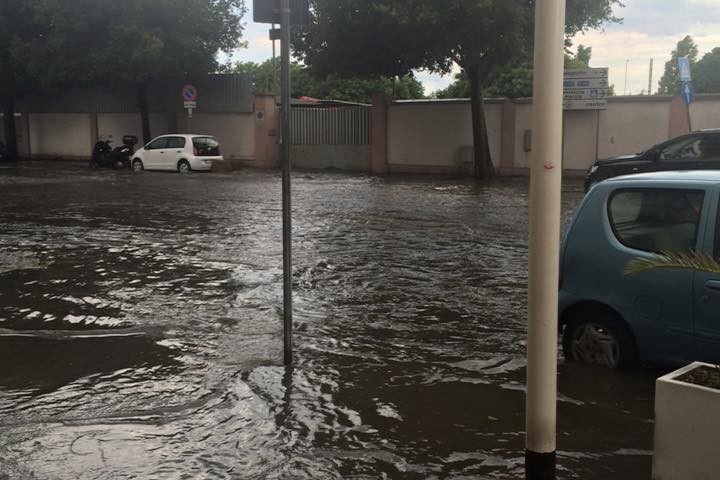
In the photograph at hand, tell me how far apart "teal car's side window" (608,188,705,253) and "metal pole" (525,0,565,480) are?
2.14 meters

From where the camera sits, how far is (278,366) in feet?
20.0

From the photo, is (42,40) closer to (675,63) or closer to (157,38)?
(157,38)

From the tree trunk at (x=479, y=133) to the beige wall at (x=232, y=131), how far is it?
1087 cm

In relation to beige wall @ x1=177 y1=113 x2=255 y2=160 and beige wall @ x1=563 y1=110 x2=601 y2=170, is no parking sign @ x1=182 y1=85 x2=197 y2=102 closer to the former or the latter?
beige wall @ x1=177 y1=113 x2=255 y2=160

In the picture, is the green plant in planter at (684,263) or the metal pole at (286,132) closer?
the green plant in planter at (684,263)

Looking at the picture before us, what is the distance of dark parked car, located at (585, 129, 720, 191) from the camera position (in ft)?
45.5

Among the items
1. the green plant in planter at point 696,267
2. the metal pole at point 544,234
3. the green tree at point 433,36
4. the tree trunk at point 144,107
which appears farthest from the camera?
the tree trunk at point 144,107


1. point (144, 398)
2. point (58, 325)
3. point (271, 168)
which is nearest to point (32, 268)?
point (58, 325)

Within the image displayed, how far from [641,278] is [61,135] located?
39471 millimetres

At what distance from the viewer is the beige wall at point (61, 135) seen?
39.2 metres

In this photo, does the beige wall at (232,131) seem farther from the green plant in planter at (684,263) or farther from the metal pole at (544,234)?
the metal pole at (544,234)

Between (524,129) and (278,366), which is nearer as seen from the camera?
(278,366)

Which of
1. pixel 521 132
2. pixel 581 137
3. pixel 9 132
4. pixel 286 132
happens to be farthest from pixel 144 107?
pixel 286 132

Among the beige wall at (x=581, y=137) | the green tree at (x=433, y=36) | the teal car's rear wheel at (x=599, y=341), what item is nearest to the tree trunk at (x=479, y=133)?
the green tree at (x=433, y=36)
